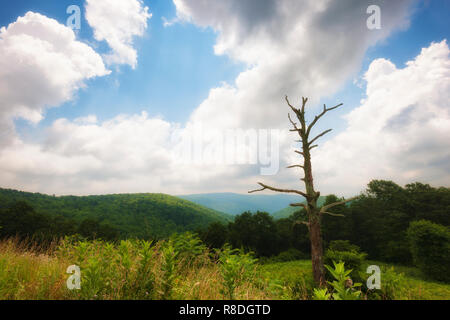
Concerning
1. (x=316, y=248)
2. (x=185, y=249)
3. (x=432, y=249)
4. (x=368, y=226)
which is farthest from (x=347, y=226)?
(x=185, y=249)

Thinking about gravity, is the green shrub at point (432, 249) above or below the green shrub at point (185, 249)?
below

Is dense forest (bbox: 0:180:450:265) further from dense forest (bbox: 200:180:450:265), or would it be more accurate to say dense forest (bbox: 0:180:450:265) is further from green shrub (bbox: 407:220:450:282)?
green shrub (bbox: 407:220:450:282)

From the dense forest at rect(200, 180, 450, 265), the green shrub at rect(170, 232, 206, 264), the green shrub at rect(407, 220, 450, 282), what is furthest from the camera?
the dense forest at rect(200, 180, 450, 265)

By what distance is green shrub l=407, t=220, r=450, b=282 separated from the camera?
47.2ft

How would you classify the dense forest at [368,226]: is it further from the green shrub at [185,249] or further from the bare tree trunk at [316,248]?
the green shrub at [185,249]

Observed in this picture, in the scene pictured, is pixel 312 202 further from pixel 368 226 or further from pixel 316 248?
pixel 368 226

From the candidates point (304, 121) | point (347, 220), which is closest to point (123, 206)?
point (347, 220)

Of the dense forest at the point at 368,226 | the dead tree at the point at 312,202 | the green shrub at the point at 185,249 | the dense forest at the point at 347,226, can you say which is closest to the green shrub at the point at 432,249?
the dense forest at the point at 347,226

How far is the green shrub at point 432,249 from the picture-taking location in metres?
14.4

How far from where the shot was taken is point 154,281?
9.68ft

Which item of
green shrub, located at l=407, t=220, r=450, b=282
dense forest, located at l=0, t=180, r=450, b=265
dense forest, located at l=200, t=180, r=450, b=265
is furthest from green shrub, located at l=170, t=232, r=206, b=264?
green shrub, located at l=407, t=220, r=450, b=282

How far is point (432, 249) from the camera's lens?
1508cm

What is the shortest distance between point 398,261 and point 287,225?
14.5 metres
